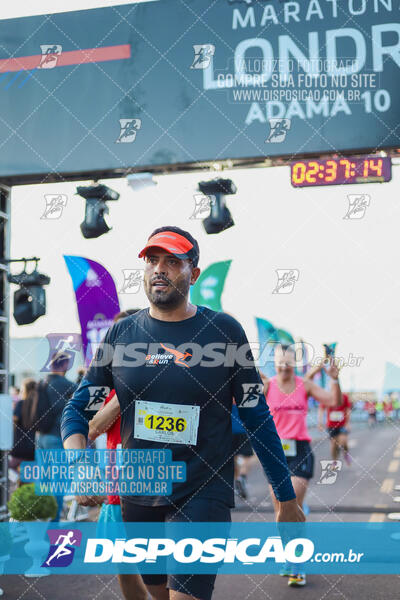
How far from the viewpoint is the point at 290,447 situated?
5.94 m

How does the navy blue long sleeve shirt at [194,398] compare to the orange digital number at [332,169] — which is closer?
the navy blue long sleeve shirt at [194,398]

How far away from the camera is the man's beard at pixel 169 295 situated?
3053 millimetres

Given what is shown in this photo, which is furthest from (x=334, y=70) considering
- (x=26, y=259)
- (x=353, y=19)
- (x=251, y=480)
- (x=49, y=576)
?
(x=251, y=480)

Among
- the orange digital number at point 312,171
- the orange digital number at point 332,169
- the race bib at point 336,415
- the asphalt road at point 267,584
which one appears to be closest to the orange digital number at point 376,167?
the orange digital number at point 332,169

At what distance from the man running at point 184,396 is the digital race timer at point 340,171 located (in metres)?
3.64

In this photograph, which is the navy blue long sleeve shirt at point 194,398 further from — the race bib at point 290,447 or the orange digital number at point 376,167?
the orange digital number at point 376,167

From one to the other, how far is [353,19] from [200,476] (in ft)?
16.3

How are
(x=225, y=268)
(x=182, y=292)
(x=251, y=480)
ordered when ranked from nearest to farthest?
(x=182, y=292)
(x=225, y=268)
(x=251, y=480)

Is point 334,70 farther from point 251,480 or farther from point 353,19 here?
point 251,480

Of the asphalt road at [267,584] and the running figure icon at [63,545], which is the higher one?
the running figure icon at [63,545]

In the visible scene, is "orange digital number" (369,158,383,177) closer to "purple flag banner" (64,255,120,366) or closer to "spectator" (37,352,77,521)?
"purple flag banner" (64,255,120,366)

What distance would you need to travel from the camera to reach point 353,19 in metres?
6.27

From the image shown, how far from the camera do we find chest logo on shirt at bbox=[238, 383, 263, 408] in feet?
9.93

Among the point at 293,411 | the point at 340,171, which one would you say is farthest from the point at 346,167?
the point at 293,411
